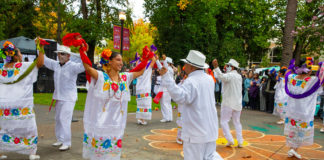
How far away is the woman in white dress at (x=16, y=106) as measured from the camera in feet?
A: 15.5

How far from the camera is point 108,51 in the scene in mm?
3822

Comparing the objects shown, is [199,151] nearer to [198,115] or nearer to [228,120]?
[198,115]

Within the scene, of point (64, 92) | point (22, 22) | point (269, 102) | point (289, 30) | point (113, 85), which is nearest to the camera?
point (113, 85)

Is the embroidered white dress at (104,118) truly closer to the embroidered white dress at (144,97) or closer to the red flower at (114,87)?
the red flower at (114,87)

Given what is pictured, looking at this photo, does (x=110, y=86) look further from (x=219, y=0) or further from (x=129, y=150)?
(x=219, y=0)

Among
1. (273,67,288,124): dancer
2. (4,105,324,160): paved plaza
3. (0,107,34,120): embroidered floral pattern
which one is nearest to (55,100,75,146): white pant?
(4,105,324,160): paved plaza

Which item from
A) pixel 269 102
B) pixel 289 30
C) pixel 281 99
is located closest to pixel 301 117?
pixel 281 99

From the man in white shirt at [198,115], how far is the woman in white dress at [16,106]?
114 inches

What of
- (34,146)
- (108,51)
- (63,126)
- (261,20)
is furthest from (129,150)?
(261,20)

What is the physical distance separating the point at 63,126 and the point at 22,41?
14102 mm

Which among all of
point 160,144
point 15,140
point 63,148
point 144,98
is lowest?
point 160,144

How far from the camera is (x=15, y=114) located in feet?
15.5

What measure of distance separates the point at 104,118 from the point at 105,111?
99 millimetres

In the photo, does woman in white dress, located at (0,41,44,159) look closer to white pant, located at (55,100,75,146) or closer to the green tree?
white pant, located at (55,100,75,146)
